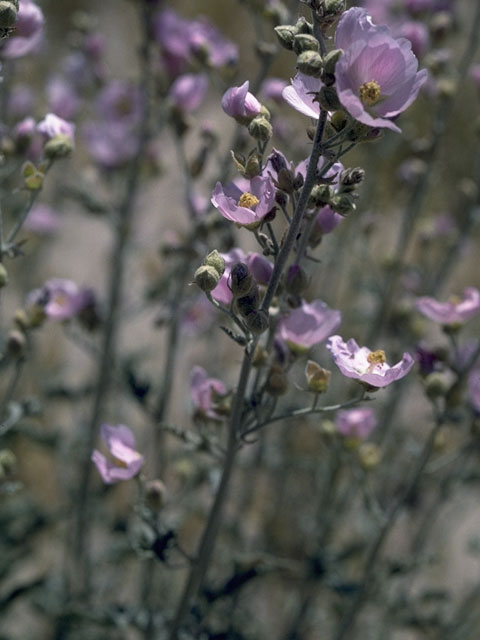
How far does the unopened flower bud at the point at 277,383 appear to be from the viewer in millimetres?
1719

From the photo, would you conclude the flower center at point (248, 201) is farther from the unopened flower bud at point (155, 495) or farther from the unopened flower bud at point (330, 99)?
the unopened flower bud at point (155, 495)

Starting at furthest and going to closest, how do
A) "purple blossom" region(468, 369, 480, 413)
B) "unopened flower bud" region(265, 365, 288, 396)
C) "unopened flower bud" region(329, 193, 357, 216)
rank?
"purple blossom" region(468, 369, 480, 413) < "unopened flower bud" region(265, 365, 288, 396) < "unopened flower bud" region(329, 193, 357, 216)

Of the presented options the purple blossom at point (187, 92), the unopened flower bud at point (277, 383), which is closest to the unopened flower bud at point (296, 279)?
the unopened flower bud at point (277, 383)

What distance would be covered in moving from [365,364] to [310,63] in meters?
0.66

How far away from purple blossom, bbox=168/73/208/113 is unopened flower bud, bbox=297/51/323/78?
4.04 ft

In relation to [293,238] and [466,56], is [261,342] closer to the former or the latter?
[293,238]

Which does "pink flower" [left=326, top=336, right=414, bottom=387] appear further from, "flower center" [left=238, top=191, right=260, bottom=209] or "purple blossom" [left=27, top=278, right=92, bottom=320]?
"purple blossom" [left=27, top=278, right=92, bottom=320]

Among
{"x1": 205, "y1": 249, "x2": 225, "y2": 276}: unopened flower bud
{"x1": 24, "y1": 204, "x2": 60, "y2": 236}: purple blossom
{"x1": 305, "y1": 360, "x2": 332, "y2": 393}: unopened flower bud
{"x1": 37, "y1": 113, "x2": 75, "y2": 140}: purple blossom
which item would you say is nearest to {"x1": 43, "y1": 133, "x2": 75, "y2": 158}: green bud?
{"x1": 37, "y1": 113, "x2": 75, "y2": 140}: purple blossom

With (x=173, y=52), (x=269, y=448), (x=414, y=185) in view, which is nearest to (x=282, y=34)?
(x=173, y=52)

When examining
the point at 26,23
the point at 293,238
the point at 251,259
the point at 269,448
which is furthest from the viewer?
the point at 269,448

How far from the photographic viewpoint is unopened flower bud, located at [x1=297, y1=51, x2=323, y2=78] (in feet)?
4.56

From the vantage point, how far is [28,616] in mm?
3926

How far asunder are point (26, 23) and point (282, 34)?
0.85 meters

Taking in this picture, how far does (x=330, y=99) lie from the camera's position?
4.52 feet
